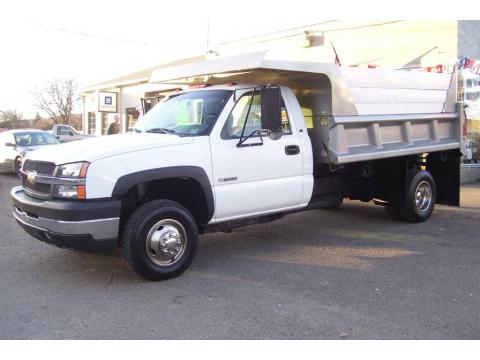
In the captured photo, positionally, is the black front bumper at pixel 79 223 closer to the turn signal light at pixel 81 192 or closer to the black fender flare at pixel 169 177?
the turn signal light at pixel 81 192

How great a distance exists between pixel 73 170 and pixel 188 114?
1.68m

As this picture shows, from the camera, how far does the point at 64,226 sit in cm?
483

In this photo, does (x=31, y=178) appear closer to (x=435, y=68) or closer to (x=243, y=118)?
(x=243, y=118)

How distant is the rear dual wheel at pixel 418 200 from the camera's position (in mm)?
8039

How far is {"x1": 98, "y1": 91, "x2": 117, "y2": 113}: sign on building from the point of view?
103 feet

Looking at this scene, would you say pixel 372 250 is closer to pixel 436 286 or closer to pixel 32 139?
pixel 436 286

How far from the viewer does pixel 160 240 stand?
5.23 meters

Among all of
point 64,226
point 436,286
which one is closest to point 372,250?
point 436,286

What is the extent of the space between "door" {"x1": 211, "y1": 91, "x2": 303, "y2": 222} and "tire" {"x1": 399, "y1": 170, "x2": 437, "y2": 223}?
8.31ft

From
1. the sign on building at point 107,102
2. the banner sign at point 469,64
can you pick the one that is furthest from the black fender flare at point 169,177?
the sign on building at point 107,102

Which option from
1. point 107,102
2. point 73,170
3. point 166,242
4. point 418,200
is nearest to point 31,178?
point 73,170

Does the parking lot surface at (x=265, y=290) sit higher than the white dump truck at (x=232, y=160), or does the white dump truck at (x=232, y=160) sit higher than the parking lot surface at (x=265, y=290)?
the white dump truck at (x=232, y=160)

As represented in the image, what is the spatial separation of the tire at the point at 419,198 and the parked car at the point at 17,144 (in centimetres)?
1128

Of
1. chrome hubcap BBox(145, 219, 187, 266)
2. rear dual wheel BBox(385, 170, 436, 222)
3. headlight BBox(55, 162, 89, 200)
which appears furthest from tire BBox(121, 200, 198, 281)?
rear dual wheel BBox(385, 170, 436, 222)
